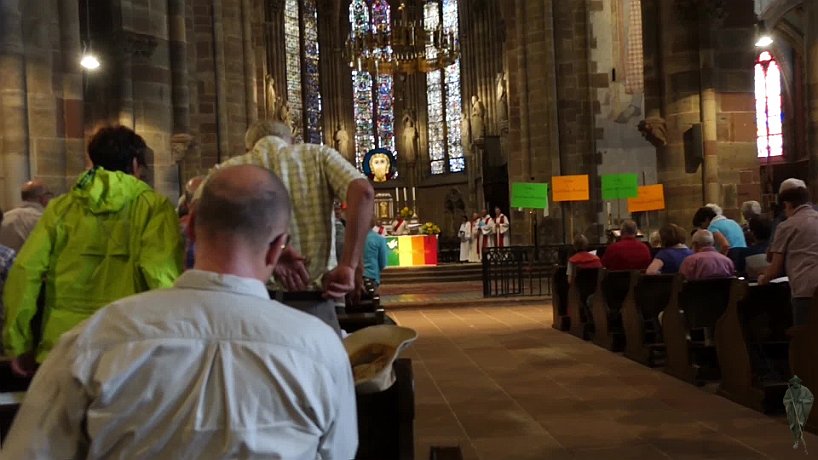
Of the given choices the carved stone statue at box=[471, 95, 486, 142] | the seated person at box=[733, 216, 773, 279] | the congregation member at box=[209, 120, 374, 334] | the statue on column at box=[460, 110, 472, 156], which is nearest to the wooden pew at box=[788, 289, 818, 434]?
the seated person at box=[733, 216, 773, 279]

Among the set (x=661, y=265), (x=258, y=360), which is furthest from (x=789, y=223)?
(x=258, y=360)

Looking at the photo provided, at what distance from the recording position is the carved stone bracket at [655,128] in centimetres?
1384

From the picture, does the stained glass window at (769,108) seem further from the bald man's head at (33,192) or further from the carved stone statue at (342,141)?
the bald man's head at (33,192)

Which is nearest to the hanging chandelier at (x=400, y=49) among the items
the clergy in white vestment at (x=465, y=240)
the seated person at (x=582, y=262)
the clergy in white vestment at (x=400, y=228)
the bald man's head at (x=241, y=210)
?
the clergy in white vestment at (x=400, y=228)

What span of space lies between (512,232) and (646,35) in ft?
34.6

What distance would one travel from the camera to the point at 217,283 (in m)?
1.73

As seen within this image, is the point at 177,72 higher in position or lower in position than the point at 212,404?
higher

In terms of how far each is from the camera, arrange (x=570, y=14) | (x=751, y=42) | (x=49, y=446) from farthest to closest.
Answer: (x=570, y=14)
(x=751, y=42)
(x=49, y=446)

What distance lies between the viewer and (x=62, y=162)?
11156mm

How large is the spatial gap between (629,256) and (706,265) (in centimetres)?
243

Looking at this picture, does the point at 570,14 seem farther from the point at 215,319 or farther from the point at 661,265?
the point at 215,319

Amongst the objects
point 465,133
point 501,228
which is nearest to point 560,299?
point 501,228

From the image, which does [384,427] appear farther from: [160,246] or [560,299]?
[560,299]

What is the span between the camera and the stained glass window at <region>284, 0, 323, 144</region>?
3716 cm
